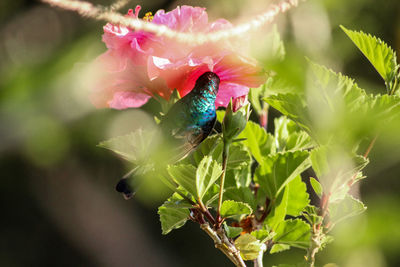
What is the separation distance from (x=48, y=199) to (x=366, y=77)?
1251mm

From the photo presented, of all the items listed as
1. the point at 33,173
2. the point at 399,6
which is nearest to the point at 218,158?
the point at 399,6

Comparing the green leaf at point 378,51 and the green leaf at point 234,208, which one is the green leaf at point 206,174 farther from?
the green leaf at point 378,51

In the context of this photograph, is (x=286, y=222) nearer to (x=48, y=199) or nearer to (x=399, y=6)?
(x=399, y=6)

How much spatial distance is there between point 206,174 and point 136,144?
0.18 feet

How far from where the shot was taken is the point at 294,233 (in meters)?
0.41

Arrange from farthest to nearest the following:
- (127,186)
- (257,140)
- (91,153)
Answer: (91,153) < (257,140) < (127,186)

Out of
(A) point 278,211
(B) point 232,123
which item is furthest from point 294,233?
(B) point 232,123

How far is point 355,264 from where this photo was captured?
0.27m

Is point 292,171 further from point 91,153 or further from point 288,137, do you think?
point 91,153

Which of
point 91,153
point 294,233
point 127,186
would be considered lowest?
point 91,153

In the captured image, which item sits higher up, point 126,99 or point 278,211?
point 126,99

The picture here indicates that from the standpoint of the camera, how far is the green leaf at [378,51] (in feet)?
1.15

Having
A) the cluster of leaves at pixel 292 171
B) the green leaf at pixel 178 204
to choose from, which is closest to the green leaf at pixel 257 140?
the cluster of leaves at pixel 292 171

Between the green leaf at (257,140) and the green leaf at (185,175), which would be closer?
the green leaf at (185,175)
